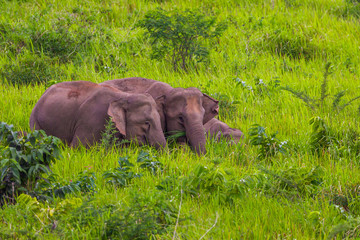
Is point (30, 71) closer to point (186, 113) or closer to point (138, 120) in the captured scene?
point (138, 120)

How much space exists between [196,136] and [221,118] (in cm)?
127

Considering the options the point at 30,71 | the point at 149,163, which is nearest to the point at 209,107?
the point at 149,163

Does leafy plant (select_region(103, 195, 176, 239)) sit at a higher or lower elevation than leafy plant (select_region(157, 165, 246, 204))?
higher

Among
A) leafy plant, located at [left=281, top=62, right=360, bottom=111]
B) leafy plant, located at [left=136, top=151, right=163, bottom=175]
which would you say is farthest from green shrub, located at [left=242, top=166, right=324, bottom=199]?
leafy plant, located at [left=281, top=62, right=360, bottom=111]

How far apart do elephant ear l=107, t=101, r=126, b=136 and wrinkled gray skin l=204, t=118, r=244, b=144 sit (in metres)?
1.08

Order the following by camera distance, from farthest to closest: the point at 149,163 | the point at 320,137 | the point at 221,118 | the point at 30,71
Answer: the point at 30,71
the point at 221,118
the point at 320,137
the point at 149,163

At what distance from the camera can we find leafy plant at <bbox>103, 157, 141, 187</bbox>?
17.2 feet

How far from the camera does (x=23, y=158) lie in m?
4.77

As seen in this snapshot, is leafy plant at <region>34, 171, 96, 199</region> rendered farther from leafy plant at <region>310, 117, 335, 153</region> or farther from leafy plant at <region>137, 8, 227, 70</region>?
leafy plant at <region>137, 8, 227, 70</region>

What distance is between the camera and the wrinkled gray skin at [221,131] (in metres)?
6.96

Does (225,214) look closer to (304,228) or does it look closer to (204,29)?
(304,228)

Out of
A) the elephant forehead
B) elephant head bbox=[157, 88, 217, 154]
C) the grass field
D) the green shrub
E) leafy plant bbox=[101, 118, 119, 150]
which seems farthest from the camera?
the elephant forehead

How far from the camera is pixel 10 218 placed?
4.49 meters

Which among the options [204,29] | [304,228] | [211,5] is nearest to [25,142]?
[304,228]
